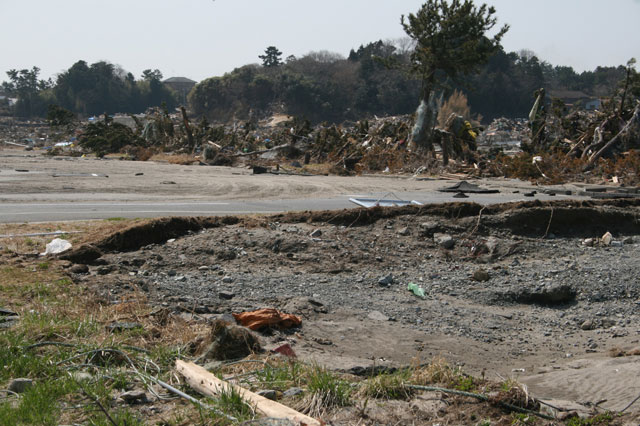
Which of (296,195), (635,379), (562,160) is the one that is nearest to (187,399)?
(635,379)

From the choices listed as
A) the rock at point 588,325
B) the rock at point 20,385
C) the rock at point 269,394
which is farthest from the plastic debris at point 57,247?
the rock at point 588,325

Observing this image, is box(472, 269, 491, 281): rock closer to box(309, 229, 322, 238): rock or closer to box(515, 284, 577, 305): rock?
box(515, 284, 577, 305): rock

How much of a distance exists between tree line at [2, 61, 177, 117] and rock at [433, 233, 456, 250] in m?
82.9

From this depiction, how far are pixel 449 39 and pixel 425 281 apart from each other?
68.4ft

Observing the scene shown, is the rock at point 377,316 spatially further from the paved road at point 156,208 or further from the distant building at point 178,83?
the distant building at point 178,83

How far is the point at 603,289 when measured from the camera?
6.71 metres

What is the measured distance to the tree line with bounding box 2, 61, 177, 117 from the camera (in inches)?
3238

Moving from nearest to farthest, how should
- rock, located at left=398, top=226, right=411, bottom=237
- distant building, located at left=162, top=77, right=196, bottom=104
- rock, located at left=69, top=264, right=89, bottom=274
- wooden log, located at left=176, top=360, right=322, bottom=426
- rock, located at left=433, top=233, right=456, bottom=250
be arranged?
wooden log, located at left=176, top=360, right=322, bottom=426, rock, located at left=69, top=264, right=89, bottom=274, rock, located at left=433, top=233, right=456, bottom=250, rock, located at left=398, top=226, right=411, bottom=237, distant building, located at left=162, top=77, right=196, bottom=104

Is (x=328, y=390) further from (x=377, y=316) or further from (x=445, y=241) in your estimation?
(x=445, y=241)

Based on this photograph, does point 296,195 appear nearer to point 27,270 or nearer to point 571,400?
point 27,270

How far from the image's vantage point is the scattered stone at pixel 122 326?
15.0 feet

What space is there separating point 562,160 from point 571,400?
50.2 feet

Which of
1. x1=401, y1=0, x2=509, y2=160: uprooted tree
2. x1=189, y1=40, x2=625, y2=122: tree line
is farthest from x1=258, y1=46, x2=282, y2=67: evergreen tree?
x1=401, y1=0, x2=509, y2=160: uprooted tree

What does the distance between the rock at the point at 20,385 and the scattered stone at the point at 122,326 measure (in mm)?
1018
